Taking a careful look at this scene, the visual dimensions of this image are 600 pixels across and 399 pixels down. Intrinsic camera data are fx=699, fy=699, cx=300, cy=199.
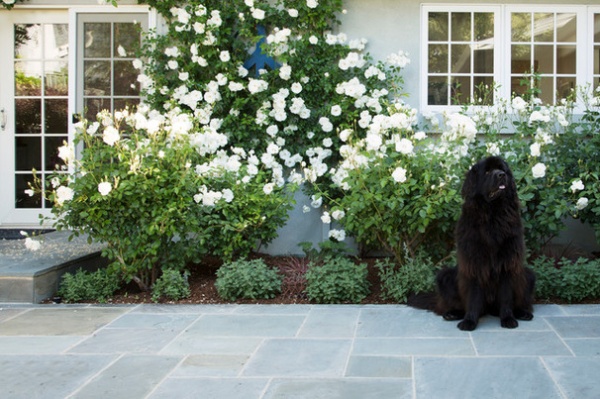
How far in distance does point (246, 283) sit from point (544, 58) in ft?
13.5

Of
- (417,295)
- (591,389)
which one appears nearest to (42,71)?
(417,295)

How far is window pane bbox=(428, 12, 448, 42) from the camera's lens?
24.6ft

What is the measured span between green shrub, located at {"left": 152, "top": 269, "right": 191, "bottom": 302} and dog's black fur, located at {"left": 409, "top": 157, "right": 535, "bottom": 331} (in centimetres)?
226

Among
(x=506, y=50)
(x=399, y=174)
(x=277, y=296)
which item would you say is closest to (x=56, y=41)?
(x=277, y=296)

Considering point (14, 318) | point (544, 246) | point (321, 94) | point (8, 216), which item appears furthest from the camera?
point (8, 216)

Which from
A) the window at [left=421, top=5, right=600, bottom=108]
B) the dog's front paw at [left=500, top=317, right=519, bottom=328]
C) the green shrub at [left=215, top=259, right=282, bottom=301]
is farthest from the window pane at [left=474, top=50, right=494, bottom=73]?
the dog's front paw at [left=500, top=317, right=519, bottom=328]

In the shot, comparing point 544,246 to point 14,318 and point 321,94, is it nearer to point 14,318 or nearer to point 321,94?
point 321,94

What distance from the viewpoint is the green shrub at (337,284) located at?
220 inches

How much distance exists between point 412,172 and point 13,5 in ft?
16.1

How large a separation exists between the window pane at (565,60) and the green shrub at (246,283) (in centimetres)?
393

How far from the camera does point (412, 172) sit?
5.74 meters

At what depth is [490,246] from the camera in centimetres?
461

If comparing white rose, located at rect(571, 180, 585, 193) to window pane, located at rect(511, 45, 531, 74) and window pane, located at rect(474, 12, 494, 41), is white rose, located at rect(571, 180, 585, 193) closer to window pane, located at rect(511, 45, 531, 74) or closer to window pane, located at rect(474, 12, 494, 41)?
window pane, located at rect(511, 45, 531, 74)

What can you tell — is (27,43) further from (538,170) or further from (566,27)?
(566,27)
